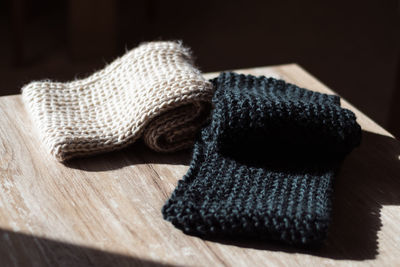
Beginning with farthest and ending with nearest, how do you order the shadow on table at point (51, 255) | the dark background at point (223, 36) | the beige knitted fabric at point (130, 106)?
the dark background at point (223, 36) → the beige knitted fabric at point (130, 106) → the shadow on table at point (51, 255)

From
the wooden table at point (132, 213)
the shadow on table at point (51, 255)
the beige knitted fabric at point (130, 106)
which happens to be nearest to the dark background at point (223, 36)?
the beige knitted fabric at point (130, 106)

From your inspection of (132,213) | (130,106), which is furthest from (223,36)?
(132,213)

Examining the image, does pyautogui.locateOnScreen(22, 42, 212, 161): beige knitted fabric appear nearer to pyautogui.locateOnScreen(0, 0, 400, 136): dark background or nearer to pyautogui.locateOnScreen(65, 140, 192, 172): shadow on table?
pyautogui.locateOnScreen(65, 140, 192, 172): shadow on table

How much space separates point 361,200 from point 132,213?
30 centimetres

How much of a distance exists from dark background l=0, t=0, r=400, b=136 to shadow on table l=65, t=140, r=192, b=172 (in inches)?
47.3

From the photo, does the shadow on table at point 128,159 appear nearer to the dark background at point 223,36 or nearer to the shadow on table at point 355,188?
the shadow on table at point 355,188

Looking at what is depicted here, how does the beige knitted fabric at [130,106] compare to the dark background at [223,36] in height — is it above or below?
above

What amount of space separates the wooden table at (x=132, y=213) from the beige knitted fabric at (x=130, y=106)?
0.10ft

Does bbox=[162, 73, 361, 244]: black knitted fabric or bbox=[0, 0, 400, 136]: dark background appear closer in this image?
bbox=[162, 73, 361, 244]: black knitted fabric

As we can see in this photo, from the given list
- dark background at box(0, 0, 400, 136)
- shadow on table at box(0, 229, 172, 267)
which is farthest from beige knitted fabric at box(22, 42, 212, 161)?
dark background at box(0, 0, 400, 136)

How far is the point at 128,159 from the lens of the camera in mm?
887

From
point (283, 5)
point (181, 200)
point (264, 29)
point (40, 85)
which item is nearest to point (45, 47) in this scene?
point (264, 29)

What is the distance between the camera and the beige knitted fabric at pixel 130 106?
Answer: 86 cm

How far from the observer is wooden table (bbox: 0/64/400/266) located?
0.70m
